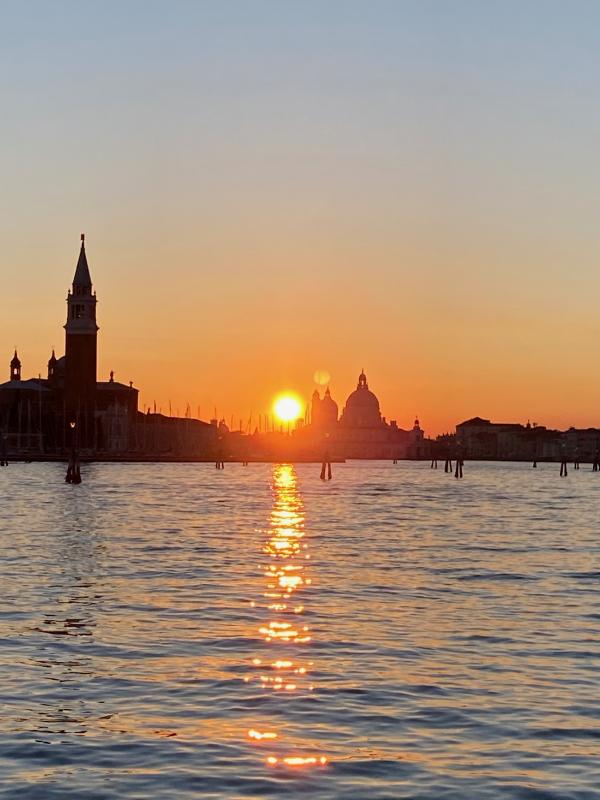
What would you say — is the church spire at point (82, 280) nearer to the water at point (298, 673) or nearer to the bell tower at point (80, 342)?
the bell tower at point (80, 342)

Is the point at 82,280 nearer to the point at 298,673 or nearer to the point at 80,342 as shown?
the point at 80,342

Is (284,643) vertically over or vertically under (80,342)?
under

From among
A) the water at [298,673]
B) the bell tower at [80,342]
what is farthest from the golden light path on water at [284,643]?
the bell tower at [80,342]

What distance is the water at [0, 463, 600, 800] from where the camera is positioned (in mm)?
11789

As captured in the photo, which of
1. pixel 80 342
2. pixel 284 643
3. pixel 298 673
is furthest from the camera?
pixel 80 342

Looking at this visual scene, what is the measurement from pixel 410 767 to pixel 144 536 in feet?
98.2

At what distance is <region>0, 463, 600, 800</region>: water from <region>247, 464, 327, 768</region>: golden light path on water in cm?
5

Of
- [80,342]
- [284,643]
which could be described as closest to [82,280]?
[80,342]

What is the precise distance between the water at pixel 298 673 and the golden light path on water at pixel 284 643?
0.15 feet

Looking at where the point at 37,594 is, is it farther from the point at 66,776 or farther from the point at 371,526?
the point at 371,526

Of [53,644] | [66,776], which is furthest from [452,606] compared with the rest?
[66,776]

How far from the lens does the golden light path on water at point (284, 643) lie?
496 inches

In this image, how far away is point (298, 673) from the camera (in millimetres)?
16531

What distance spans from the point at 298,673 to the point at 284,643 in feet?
7.51
